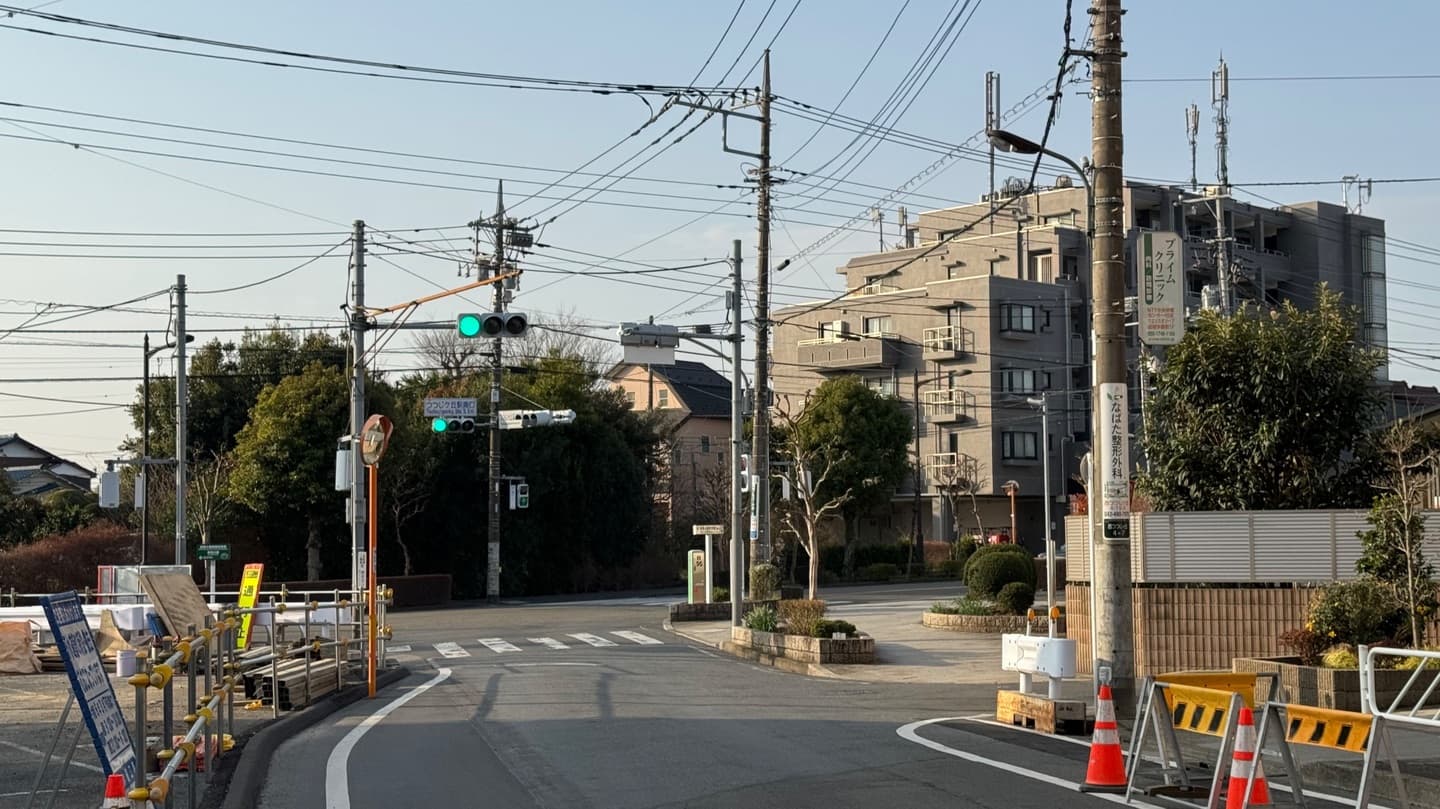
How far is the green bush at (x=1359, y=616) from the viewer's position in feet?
54.3

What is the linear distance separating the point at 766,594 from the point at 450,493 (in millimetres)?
22526

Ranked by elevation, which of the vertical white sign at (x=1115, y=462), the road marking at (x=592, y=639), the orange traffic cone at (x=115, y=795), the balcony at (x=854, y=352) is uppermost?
the balcony at (x=854, y=352)

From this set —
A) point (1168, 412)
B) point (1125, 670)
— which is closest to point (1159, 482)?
point (1168, 412)

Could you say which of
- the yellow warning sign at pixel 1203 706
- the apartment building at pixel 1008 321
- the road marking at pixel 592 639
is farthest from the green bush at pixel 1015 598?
the apartment building at pixel 1008 321

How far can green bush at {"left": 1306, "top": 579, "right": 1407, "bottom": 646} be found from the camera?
1656 cm

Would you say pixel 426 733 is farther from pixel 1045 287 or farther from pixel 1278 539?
pixel 1045 287

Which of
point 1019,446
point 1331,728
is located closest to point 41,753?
point 1331,728

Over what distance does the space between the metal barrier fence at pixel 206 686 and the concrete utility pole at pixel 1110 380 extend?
7.80 metres

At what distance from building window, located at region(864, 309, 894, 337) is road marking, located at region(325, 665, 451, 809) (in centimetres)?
4898

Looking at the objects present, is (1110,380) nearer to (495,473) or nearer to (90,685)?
(90,685)

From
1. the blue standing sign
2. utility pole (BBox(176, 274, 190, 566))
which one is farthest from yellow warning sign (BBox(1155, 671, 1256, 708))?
utility pole (BBox(176, 274, 190, 566))

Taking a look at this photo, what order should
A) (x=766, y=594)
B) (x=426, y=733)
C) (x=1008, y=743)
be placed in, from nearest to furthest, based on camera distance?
(x=1008, y=743) → (x=426, y=733) → (x=766, y=594)

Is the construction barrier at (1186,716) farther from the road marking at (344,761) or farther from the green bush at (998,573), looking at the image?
the green bush at (998,573)

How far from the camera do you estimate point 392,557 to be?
50688 mm
